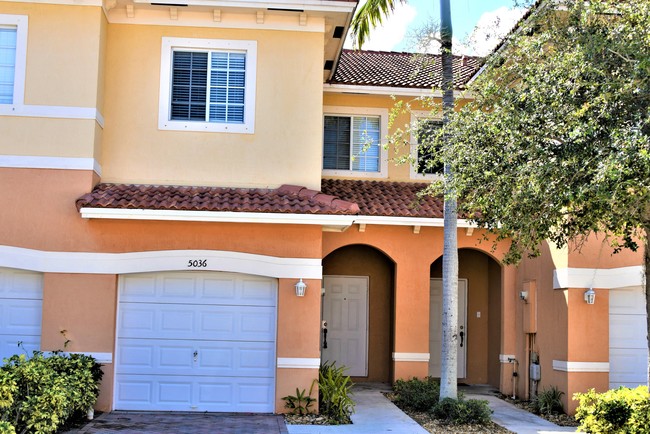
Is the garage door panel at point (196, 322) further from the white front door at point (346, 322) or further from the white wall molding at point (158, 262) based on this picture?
the white front door at point (346, 322)

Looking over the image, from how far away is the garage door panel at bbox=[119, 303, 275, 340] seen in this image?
1391 cm

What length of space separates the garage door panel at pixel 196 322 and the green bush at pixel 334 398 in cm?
132

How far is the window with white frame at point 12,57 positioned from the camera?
13891 mm

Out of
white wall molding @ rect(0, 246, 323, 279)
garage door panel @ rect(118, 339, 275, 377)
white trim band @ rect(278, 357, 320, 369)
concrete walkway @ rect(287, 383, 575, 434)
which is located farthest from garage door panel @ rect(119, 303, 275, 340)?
concrete walkway @ rect(287, 383, 575, 434)

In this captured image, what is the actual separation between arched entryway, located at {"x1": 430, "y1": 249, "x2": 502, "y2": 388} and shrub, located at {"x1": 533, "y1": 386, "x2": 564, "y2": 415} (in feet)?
11.0

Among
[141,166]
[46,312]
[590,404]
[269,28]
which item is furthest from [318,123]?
[590,404]

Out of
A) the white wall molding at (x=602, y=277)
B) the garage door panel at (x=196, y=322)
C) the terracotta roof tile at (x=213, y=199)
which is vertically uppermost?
the terracotta roof tile at (x=213, y=199)

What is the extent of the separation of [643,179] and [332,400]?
6.83 meters

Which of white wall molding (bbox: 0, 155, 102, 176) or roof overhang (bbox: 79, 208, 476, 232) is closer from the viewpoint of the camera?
roof overhang (bbox: 79, 208, 476, 232)

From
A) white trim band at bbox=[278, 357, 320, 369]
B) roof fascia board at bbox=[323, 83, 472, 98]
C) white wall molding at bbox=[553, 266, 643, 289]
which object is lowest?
white trim band at bbox=[278, 357, 320, 369]

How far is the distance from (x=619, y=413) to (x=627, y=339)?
2.84 metres

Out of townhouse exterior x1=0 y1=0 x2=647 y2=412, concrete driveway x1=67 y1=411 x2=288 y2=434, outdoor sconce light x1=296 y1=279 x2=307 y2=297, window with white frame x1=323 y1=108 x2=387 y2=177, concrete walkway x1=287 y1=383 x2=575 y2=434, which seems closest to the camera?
concrete driveway x1=67 y1=411 x2=288 y2=434

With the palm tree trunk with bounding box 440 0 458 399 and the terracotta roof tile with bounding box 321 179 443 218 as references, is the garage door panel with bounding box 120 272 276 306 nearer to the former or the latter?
the terracotta roof tile with bounding box 321 179 443 218

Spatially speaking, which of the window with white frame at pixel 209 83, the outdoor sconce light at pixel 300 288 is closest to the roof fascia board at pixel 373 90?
the window with white frame at pixel 209 83
